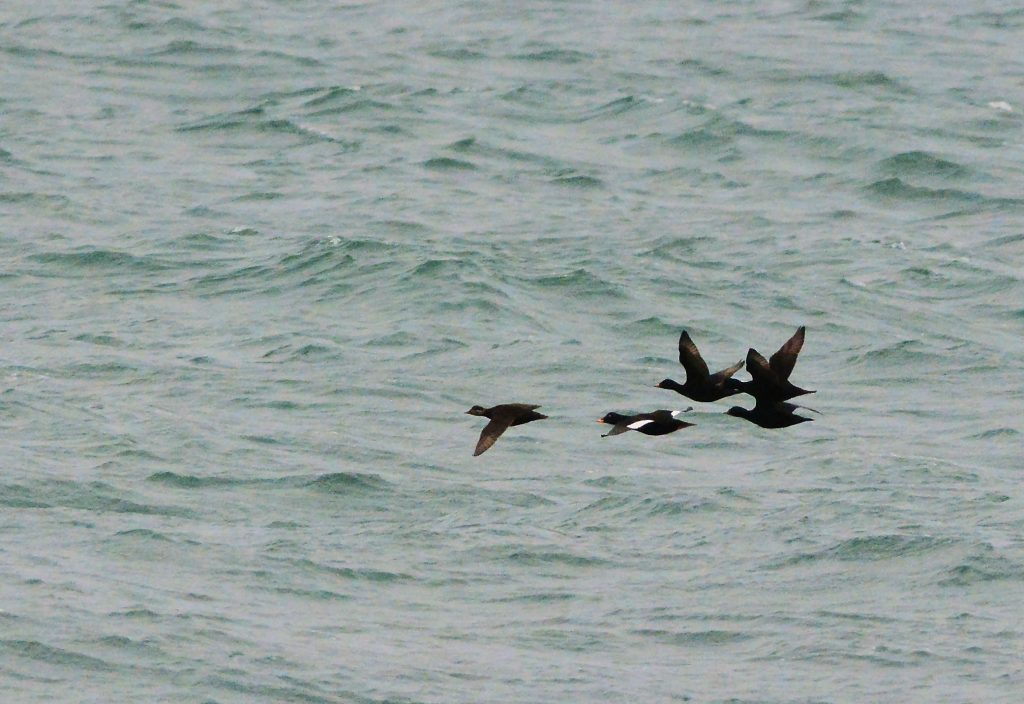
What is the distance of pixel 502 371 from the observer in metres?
34.7

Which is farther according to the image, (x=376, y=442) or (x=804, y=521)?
(x=376, y=442)

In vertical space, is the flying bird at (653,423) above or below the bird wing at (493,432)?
below

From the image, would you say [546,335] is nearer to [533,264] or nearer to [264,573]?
[533,264]

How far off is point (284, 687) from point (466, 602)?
145 inches

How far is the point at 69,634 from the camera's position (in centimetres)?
2583

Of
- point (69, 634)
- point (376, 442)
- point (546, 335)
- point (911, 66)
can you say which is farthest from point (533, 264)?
point (911, 66)

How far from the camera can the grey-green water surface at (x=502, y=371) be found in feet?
88.0

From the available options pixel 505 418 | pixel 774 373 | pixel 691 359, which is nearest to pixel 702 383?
pixel 691 359

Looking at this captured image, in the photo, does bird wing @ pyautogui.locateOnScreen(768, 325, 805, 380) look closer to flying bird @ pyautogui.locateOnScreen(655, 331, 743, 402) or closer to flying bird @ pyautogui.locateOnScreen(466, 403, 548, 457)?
flying bird @ pyautogui.locateOnScreen(655, 331, 743, 402)

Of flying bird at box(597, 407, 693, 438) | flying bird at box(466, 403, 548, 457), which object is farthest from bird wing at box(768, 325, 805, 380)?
flying bird at box(466, 403, 548, 457)

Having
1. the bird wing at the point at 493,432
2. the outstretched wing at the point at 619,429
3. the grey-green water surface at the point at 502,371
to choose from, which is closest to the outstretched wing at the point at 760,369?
the outstretched wing at the point at 619,429

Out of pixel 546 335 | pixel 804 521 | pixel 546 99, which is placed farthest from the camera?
pixel 546 99

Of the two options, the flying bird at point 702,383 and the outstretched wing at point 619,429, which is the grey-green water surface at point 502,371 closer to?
the flying bird at point 702,383

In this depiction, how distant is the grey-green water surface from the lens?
88.0 feet
